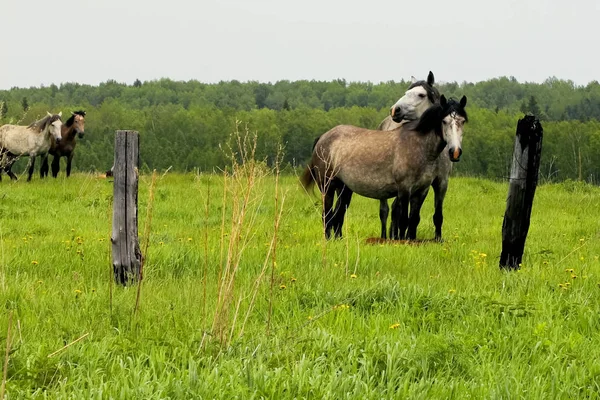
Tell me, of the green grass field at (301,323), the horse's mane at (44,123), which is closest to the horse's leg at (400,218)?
the green grass field at (301,323)

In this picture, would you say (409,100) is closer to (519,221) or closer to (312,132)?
(519,221)

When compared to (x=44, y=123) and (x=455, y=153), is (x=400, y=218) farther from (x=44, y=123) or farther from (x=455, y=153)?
(x=44, y=123)

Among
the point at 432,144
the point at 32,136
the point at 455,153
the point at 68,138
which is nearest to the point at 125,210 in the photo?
the point at 455,153

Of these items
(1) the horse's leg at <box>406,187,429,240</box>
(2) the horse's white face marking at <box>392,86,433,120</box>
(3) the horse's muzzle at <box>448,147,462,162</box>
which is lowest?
(1) the horse's leg at <box>406,187,429,240</box>

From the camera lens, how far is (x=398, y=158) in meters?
10.1

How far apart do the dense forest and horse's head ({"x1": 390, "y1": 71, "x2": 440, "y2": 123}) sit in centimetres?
3154

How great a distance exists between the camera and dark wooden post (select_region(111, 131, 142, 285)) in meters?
6.58

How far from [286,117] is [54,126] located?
98.3 meters

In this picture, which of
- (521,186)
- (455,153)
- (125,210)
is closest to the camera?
(125,210)

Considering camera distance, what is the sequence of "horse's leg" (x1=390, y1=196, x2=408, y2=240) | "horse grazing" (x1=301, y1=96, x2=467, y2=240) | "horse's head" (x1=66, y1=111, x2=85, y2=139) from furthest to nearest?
"horse's head" (x1=66, y1=111, x2=85, y2=139) → "horse's leg" (x1=390, y1=196, x2=408, y2=240) → "horse grazing" (x1=301, y1=96, x2=467, y2=240)

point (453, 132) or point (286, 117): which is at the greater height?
point (286, 117)

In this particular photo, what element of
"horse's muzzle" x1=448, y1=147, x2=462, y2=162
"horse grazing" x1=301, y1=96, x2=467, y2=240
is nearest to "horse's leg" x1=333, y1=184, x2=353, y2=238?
"horse grazing" x1=301, y1=96, x2=467, y2=240

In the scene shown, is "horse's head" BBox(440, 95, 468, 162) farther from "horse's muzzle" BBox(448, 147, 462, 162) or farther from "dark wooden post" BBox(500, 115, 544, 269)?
"dark wooden post" BBox(500, 115, 544, 269)

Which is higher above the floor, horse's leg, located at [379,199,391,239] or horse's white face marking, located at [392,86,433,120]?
horse's white face marking, located at [392,86,433,120]
